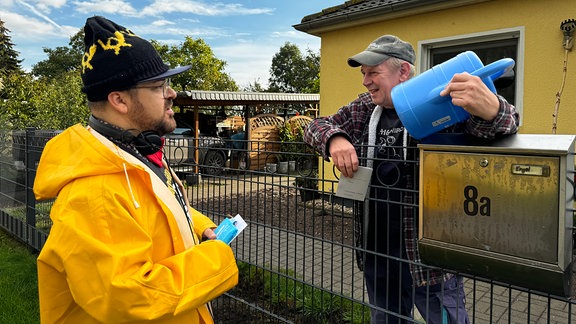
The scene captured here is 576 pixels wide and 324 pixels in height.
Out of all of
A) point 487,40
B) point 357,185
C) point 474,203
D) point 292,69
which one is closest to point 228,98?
point 487,40

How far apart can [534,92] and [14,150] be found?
6992 mm

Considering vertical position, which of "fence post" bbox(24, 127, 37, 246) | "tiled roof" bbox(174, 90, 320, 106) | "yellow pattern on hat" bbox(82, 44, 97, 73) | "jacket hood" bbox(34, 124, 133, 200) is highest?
"tiled roof" bbox(174, 90, 320, 106)

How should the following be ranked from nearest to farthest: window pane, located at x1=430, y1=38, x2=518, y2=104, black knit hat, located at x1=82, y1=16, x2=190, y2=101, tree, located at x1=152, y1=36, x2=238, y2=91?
black knit hat, located at x1=82, y1=16, x2=190, y2=101
window pane, located at x1=430, y1=38, x2=518, y2=104
tree, located at x1=152, y1=36, x2=238, y2=91

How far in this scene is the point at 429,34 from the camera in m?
6.46

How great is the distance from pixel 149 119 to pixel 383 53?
1.13 m

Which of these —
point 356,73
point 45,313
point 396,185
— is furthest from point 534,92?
point 45,313

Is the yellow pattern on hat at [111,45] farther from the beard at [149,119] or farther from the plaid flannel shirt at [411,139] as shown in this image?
the plaid flannel shirt at [411,139]

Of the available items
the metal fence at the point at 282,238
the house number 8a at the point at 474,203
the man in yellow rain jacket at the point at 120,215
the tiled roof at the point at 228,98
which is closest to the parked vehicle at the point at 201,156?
the metal fence at the point at 282,238

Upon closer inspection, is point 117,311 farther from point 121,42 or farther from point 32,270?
point 32,270

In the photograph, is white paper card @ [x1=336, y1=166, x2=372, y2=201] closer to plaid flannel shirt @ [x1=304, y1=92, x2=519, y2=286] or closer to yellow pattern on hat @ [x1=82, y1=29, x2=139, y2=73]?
plaid flannel shirt @ [x1=304, y1=92, x2=519, y2=286]

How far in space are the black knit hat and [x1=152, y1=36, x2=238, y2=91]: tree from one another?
25904mm

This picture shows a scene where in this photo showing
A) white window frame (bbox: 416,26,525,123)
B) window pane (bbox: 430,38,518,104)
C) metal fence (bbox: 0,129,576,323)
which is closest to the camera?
metal fence (bbox: 0,129,576,323)

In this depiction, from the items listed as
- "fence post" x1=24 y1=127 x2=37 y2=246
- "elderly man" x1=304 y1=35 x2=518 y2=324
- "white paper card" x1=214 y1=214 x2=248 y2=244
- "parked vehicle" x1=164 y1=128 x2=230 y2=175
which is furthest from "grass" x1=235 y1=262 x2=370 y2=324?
"fence post" x1=24 y1=127 x2=37 y2=246

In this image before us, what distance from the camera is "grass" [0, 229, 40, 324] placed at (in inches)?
148
